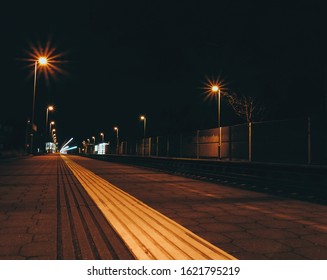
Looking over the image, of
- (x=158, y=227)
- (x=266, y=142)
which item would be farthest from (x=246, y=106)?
(x=158, y=227)

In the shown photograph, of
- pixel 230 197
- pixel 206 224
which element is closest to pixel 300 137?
pixel 230 197

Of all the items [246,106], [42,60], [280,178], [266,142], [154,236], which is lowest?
[154,236]

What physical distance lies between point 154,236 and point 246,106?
30885 millimetres

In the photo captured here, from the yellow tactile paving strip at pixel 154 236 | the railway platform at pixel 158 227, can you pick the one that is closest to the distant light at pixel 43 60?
the railway platform at pixel 158 227

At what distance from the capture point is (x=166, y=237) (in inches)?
179

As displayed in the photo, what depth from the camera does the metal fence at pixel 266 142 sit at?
13867 millimetres

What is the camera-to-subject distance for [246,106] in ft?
112

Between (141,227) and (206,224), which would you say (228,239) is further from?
(141,227)

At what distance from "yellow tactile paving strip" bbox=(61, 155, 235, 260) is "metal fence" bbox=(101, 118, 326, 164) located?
9.05 m

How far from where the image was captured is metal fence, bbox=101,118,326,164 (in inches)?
546

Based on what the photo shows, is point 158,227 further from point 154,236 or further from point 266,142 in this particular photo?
point 266,142

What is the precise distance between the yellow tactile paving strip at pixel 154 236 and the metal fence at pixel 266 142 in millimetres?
9055
